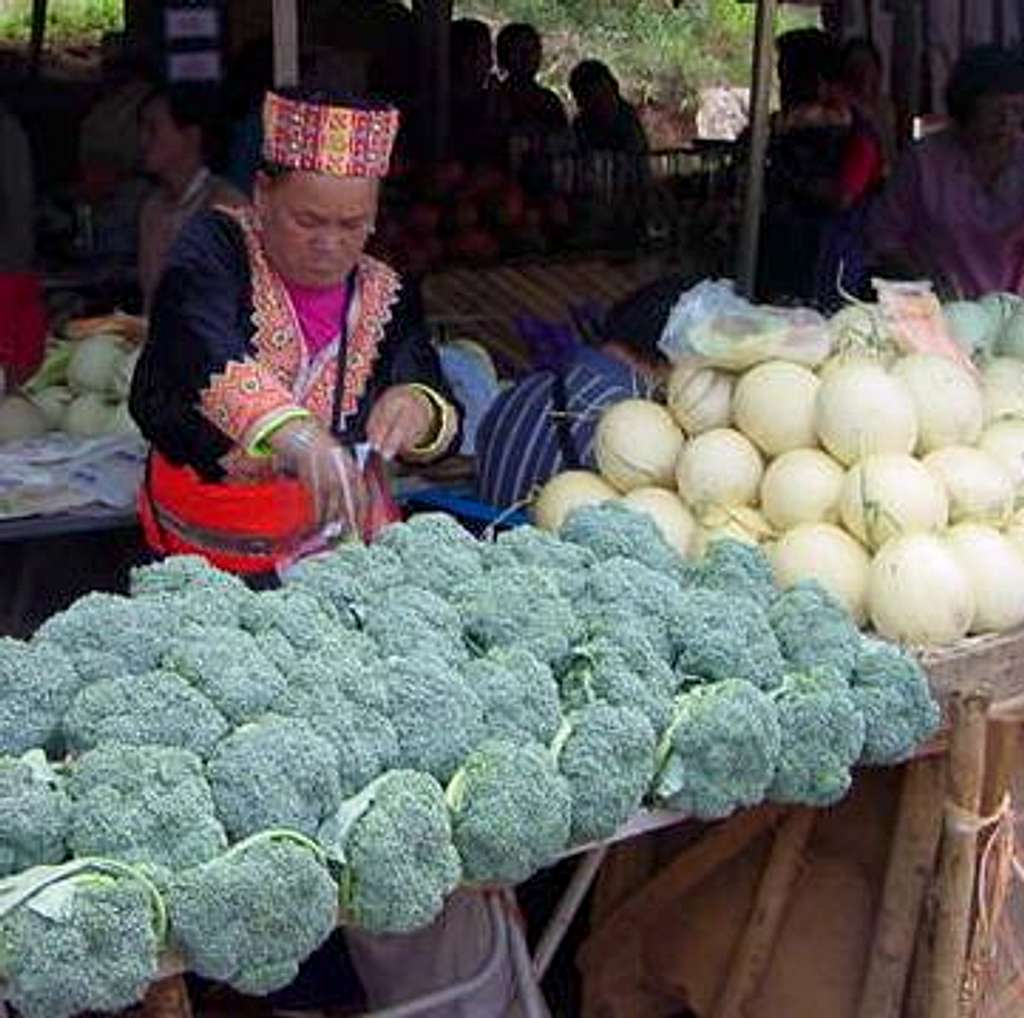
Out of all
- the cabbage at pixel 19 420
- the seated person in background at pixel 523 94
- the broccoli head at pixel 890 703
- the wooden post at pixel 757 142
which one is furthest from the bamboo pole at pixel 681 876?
the seated person in background at pixel 523 94

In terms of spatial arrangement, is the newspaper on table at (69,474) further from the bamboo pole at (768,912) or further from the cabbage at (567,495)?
the bamboo pole at (768,912)

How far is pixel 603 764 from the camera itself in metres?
2.28

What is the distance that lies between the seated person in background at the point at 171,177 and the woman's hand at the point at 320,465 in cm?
217

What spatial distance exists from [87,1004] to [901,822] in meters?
1.42

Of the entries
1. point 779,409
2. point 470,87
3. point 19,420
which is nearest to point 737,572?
point 779,409

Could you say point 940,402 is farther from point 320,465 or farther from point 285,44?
point 285,44

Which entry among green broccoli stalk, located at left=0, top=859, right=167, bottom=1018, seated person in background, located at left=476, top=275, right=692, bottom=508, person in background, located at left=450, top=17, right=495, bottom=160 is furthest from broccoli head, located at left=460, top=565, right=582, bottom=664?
person in background, located at left=450, top=17, right=495, bottom=160

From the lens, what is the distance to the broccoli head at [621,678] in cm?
237

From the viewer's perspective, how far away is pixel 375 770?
2.15 meters

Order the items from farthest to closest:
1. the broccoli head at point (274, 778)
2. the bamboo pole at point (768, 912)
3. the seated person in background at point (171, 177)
Result: the seated person in background at point (171, 177), the bamboo pole at point (768, 912), the broccoli head at point (274, 778)

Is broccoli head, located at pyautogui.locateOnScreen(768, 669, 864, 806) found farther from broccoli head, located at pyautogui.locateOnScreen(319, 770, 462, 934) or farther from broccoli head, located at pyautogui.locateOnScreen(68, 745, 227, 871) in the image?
broccoli head, located at pyautogui.locateOnScreen(68, 745, 227, 871)

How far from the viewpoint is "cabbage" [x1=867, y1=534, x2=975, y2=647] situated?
9.28 feet

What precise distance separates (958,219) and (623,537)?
9.79 feet

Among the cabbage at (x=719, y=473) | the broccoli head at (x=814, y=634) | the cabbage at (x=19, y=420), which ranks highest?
the cabbage at (x=719, y=473)
